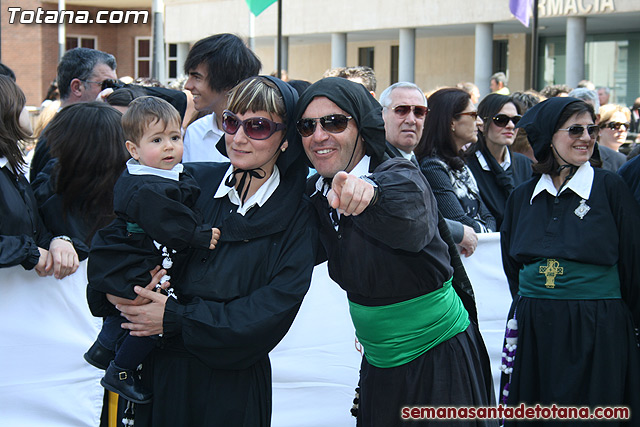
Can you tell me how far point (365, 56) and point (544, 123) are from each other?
32.0 metres

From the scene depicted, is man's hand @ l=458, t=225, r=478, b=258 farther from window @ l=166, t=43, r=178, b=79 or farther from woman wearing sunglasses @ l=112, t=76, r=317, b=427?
window @ l=166, t=43, r=178, b=79

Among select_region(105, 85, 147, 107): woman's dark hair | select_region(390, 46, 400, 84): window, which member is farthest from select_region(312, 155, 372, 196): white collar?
select_region(390, 46, 400, 84): window

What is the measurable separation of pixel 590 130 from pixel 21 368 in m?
3.79

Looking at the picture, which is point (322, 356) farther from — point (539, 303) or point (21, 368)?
point (21, 368)

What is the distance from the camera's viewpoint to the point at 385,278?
10.2 ft

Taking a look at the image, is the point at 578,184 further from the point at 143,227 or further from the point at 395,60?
the point at 395,60

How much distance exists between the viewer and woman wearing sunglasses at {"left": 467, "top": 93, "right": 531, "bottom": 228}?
5.98 metres

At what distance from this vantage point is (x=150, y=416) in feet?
10.7

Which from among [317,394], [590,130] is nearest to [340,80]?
[590,130]

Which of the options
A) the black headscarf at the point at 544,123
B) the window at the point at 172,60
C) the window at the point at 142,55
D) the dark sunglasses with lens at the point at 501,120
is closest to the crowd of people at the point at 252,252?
the black headscarf at the point at 544,123

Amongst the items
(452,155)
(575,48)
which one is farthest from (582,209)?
(575,48)

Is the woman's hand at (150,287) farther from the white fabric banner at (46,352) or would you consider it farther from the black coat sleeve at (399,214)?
the white fabric banner at (46,352)

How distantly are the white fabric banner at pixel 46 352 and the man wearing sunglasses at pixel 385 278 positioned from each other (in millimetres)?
2030

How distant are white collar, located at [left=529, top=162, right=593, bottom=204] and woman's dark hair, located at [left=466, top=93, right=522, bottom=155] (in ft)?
4.48
